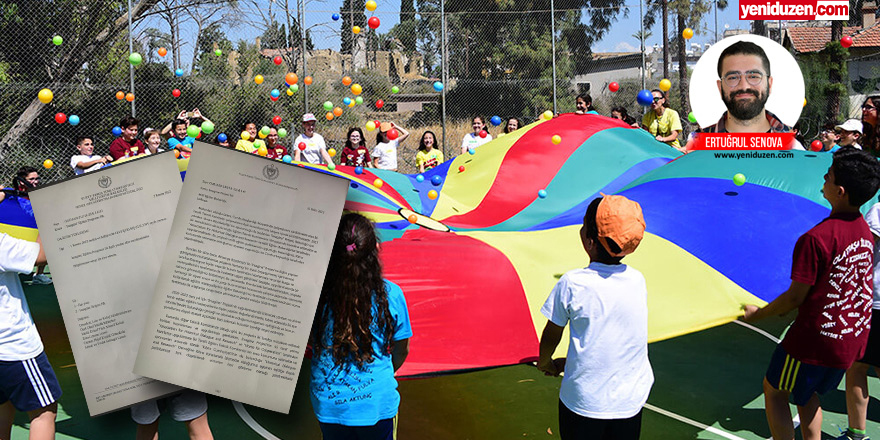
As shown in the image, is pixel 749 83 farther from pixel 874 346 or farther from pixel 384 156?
pixel 384 156

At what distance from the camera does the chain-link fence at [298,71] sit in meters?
8.38

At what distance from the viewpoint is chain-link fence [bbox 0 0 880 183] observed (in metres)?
8.38

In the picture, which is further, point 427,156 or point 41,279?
point 427,156

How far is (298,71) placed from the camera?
32.2ft

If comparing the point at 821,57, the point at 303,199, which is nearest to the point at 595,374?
the point at 303,199

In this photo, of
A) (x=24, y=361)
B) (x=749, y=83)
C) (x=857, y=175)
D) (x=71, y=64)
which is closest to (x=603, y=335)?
(x=857, y=175)

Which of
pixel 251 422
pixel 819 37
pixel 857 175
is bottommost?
pixel 251 422

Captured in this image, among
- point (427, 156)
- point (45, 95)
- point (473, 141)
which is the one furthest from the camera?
point (473, 141)

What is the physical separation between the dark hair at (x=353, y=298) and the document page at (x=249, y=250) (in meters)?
0.07

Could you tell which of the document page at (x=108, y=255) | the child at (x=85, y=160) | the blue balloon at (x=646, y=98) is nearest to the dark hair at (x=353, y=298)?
the document page at (x=108, y=255)

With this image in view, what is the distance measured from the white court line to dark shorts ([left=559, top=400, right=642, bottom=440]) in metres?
1.81

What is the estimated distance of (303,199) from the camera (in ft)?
6.04

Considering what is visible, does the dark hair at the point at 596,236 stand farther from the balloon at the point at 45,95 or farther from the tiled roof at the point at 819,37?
the tiled roof at the point at 819,37

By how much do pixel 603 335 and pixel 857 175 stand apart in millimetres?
1181
